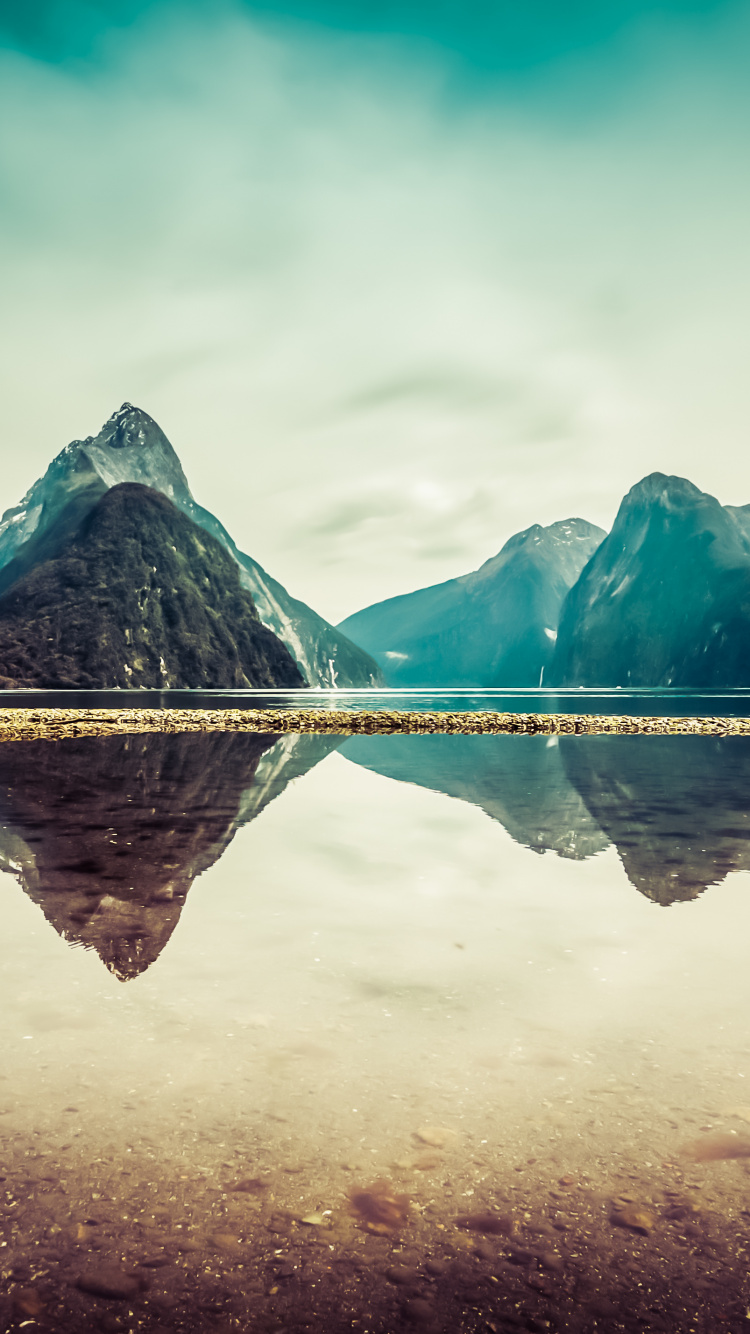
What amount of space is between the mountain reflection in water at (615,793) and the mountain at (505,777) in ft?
0.13

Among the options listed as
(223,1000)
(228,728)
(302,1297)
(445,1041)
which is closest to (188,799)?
(223,1000)

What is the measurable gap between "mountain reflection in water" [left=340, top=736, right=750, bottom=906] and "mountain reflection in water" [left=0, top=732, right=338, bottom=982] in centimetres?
637

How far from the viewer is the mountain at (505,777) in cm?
1877

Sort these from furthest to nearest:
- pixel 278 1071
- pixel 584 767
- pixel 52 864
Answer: pixel 584 767 < pixel 52 864 < pixel 278 1071

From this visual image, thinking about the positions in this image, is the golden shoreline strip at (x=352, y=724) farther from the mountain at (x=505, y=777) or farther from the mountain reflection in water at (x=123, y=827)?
the mountain reflection in water at (x=123, y=827)

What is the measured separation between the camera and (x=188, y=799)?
2394 centimetres

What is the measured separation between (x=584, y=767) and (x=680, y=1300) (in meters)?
32.1

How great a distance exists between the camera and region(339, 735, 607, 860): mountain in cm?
1877

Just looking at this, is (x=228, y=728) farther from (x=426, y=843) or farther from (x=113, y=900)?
(x=113, y=900)

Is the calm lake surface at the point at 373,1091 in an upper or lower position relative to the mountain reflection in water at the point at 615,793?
lower

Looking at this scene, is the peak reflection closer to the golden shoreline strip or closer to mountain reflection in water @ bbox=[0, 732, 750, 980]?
mountain reflection in water @ bbox=[0, 732, 750, 980]

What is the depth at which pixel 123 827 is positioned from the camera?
18.8 metres

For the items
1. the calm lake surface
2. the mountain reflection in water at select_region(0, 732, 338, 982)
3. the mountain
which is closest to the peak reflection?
the calm lake surface

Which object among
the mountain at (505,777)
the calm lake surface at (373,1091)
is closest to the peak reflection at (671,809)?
the calm lake surface at (373,1091)
